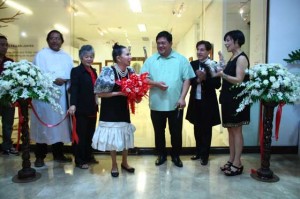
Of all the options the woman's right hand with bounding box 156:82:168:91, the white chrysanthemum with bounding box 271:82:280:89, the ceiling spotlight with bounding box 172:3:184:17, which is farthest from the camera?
the ceiling spotlight with bounding box 172:3:184:17

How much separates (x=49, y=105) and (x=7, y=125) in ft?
3.13

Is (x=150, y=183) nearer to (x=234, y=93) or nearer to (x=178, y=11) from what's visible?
(x=234, y=93)

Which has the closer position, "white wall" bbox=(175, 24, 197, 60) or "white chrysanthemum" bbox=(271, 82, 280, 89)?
"white chrysanthemum" bbox=(271, 82, 280, 89)

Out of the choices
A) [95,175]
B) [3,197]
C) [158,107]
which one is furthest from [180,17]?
[3,197]

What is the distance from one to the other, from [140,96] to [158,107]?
1.37 feet

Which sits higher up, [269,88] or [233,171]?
[269,88]

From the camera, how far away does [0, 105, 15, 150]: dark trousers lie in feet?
11.9

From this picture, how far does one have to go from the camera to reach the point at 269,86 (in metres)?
2.59

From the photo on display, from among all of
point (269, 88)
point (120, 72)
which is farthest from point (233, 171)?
point (120, 72)

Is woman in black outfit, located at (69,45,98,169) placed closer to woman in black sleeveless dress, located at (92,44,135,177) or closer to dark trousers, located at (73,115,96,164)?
dark trousers, located at (73,115,96,164)

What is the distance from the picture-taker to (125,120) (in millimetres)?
2805

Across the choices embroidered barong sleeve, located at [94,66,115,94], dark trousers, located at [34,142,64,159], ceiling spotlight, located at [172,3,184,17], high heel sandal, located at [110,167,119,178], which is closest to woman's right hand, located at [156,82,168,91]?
embroidered barong sleeve, located at [94,66,115,94]

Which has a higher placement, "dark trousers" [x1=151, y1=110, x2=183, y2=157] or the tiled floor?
"dark trousers" [x1=151, y1=110, x2=183, y2=157]

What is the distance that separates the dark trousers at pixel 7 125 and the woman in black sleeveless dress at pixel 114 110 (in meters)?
1.63
